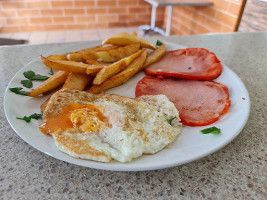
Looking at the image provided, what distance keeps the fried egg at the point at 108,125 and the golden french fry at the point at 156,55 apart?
54cm

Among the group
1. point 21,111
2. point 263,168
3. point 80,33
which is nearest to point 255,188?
point 263,168

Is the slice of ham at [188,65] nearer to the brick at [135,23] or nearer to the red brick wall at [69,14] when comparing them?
Result: the red brick wall at [69,14]

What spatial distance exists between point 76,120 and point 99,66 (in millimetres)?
514

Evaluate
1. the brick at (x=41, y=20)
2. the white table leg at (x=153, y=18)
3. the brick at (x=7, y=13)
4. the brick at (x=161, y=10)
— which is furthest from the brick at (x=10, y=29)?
the brick at (x=161, y=10)

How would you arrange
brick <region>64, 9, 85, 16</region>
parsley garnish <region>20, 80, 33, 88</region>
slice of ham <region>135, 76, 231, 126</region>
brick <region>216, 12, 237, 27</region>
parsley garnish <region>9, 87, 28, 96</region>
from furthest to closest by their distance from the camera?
brick <region>64, 9, 85, 16</region>
brick <region>216, 12, 237, 27</region>
parsley garnish <region>20, 80, 33, 88</region>
parsley garnish <region>9, 87, 28, 96</region>
slice of ham <region>135, 76, 231, 126</region>

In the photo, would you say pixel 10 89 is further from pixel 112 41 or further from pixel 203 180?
pixel 203 180

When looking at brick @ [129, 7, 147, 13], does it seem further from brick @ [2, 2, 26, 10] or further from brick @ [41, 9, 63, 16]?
brick @ [2, 2, 26, 10]

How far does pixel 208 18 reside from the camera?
455cm

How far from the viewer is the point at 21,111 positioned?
1.19 m

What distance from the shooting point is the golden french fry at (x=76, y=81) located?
1366 millimetres

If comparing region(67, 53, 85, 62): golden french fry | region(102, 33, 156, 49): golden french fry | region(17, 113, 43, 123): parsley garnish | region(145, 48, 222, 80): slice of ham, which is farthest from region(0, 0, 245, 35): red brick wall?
region(17, 113, 43, 123): parsley garnish

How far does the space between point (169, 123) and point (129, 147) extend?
0.28 m

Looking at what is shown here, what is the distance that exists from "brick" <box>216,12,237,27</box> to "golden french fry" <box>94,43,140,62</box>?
2833 millimetres

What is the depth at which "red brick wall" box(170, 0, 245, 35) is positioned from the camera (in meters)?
3.92
